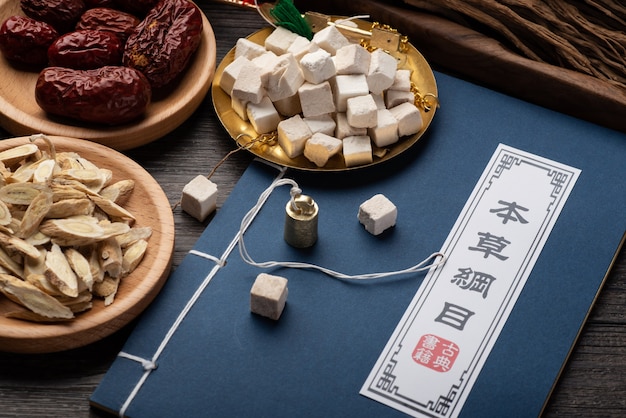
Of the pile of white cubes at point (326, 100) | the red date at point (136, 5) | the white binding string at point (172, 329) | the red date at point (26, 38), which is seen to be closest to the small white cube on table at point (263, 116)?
the pile of white cubes at point (326, 100)

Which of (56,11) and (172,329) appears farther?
(56,11)

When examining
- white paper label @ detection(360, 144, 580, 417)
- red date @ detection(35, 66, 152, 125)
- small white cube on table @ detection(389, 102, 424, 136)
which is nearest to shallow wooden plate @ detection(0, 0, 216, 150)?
red date @ detection(35, 66, 152, 125)

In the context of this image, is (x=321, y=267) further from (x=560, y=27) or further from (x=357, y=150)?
(x=560, y=27)

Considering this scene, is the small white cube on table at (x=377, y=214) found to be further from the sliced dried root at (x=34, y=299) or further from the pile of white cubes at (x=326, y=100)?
the sliced dried root at (x=34, y=299)

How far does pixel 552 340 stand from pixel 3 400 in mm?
941

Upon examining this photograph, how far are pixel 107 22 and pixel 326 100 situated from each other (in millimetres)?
510

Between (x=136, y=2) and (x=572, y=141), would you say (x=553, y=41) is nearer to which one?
(x=572, y=141)

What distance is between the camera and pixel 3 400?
1505mm

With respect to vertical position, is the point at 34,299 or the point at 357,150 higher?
the point at 357,150

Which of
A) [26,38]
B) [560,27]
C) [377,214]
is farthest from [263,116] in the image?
[560,27]

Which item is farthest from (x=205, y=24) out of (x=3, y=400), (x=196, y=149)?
(x=3, y=400)

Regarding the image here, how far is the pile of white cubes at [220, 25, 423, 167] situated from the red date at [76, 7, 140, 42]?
245 mm

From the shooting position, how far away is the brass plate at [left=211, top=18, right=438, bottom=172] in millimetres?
1813

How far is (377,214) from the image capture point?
1.70 metres
